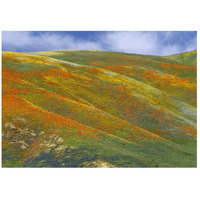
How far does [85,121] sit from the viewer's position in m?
34.8

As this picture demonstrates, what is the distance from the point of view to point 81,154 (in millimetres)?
21297

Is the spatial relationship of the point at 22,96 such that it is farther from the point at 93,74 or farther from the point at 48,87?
the point at 93,74

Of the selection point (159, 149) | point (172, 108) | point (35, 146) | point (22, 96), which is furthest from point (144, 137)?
point (172, 108)

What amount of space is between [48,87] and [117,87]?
75.1 feet

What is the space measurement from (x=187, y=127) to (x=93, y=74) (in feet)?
123

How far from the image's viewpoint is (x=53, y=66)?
65062mm

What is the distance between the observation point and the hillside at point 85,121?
2211 cm

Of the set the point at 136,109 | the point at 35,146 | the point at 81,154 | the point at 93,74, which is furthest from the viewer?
the point at 93,74

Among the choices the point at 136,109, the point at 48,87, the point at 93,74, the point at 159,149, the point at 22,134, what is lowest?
the point at 159,149

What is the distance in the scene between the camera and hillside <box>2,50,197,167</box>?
22.1 m

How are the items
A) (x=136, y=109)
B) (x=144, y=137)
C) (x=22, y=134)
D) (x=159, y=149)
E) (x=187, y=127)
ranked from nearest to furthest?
(x=22, y=134), (x=159, y=149), (x=144, y=137), (x=187, y=127), (x=136, y=109)

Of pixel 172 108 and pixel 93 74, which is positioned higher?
pixel 93 74

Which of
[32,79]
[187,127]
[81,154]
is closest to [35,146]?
[81,154]

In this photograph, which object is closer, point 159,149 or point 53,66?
point 159,149
